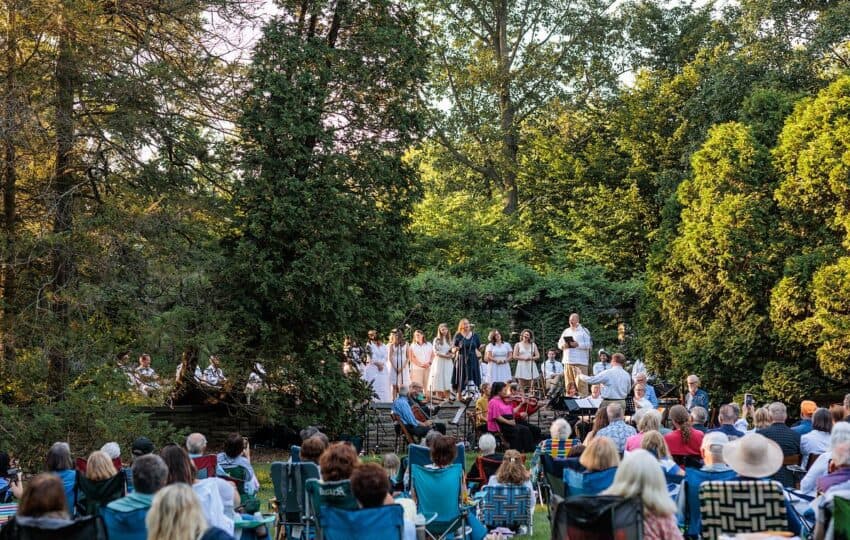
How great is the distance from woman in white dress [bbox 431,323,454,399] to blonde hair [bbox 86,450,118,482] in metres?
12.8

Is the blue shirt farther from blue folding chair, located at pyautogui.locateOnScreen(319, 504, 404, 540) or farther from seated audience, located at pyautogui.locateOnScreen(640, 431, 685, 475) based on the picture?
blue folding chair, located at pyautogui.locateOnScreen(319, 504, 404, 540)

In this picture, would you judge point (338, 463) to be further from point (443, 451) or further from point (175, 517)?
point (443, 451)

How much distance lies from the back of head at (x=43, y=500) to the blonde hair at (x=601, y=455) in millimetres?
3371

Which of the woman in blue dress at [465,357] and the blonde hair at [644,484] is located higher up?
the woman in blue dress at [465,357]

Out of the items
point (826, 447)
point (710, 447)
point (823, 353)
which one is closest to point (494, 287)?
point (823, 353)

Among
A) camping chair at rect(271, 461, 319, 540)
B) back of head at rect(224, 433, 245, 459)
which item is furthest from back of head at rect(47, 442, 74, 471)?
camping chair at rect(271, 461, 319, 540)

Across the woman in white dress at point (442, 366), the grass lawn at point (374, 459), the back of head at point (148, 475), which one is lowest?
the grass lawn at point (374, 459)

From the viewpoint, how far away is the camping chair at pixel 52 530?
555 centimetres

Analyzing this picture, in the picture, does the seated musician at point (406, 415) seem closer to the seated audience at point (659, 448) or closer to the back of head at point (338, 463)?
the seated audience at point (659, 448)

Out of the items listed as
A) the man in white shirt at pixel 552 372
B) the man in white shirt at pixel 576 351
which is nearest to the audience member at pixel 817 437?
the man in white shirt at pixel 576 351

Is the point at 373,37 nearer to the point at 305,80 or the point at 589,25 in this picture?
the point at 305,80

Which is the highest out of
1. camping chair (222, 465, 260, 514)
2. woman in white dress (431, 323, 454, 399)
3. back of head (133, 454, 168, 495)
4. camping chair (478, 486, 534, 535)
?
woman in white dress (431, 323, 454, 399)

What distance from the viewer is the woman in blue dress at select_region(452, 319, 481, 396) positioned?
19766 millimetres

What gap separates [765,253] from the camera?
21906 millimetres
